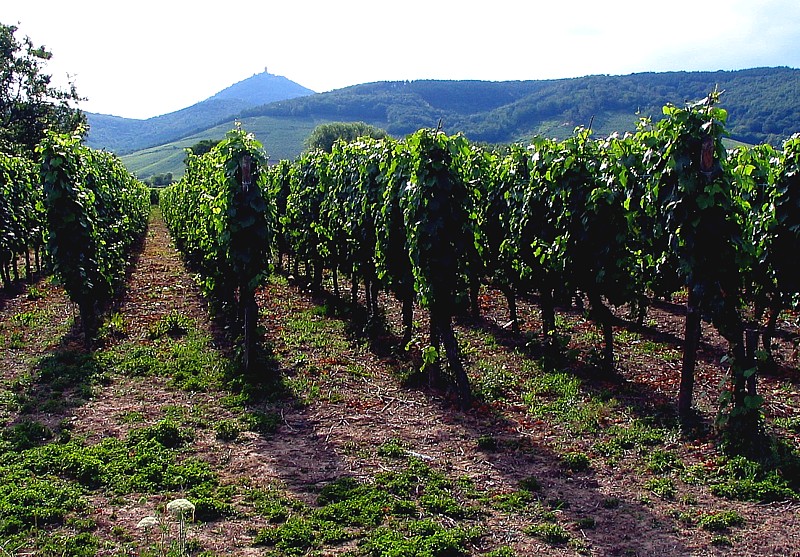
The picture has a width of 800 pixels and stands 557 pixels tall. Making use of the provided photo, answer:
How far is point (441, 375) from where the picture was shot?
9023 mm

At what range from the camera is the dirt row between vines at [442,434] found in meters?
5.17

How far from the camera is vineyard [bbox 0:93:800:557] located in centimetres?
537

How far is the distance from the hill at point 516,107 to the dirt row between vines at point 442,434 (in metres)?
67.5

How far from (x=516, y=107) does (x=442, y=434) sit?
122m

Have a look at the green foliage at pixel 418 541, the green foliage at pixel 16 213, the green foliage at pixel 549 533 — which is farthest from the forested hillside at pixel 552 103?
the green foliage at pixel 418 541

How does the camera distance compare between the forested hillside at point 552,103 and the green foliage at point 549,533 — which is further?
the forested hillside at point 552,103

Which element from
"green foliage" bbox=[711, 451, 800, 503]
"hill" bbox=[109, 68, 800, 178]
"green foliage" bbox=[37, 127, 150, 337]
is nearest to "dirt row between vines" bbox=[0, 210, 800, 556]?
"green foliage" bbox=[711, 451, 800, 503]

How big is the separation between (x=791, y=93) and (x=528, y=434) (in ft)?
315

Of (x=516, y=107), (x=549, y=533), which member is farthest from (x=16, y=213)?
(x=516, y=107)

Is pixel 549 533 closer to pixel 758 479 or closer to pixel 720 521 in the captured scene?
pixel 720 521

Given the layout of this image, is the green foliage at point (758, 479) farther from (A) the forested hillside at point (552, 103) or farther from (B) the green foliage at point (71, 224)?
(A) the forested hillside at point (552, 103)

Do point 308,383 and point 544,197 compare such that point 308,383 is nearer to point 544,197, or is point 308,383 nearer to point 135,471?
point 135,471

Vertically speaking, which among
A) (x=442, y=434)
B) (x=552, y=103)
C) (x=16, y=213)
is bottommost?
(x=442, y=434)

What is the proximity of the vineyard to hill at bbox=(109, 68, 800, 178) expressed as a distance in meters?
66.6
